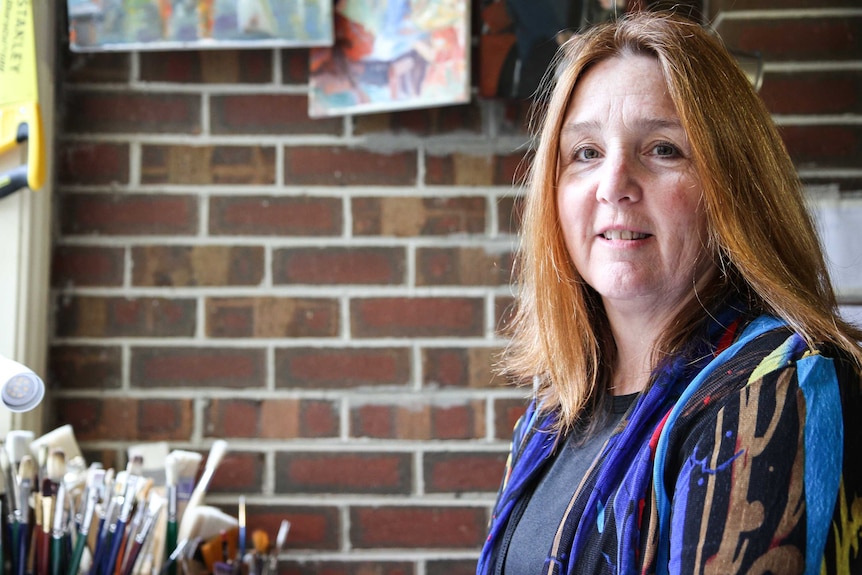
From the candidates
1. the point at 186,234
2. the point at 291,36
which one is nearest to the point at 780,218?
the point at 291,36

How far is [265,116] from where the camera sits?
1542mm

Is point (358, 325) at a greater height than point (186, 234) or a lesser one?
lesser

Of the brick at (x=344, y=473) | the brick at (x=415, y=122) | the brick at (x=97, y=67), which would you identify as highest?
the brick at (x=97, y=67)

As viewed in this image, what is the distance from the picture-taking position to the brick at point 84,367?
4.97ft

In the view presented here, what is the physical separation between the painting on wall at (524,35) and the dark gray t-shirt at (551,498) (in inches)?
25.8

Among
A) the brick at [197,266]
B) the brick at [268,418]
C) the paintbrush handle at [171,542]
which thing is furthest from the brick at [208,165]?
the paintbrush handle at [171,542]

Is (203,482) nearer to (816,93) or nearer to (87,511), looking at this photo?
(87,511)

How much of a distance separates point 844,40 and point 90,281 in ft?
4.47

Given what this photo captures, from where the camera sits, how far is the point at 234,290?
153cm

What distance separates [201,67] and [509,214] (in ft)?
1.96

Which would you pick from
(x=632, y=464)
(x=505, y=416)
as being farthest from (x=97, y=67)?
(x=632, y=464)

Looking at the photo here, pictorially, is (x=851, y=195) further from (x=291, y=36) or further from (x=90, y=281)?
(x=90, y=281)

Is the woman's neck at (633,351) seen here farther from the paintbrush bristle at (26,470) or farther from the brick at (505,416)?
the paintbrush bristle at (26,470)

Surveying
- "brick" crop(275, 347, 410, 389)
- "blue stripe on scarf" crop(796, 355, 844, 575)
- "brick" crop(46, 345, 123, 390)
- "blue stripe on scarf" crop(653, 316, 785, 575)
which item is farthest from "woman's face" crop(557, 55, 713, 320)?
"brick" crop(46, 345, 123, 390)
